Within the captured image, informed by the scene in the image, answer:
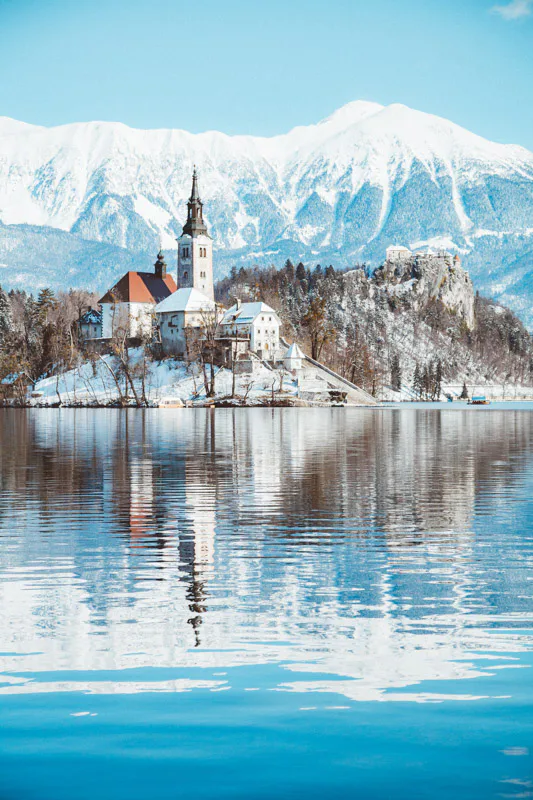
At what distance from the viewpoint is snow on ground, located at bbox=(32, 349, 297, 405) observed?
13838 cm

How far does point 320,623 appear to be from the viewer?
1202 centimetres

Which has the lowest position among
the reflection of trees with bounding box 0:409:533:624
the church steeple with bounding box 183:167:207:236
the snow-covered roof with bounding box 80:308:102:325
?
the reflection of trees with bounding box 0:409:533:624

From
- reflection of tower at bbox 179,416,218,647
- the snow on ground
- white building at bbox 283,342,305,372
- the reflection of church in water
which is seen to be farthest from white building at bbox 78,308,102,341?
reflection of tower at bbox 179,416,218,647

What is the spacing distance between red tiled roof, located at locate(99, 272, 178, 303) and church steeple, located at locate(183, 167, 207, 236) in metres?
10.6

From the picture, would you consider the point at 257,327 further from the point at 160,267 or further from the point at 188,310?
the point at 160,267

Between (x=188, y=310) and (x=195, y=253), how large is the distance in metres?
25.8

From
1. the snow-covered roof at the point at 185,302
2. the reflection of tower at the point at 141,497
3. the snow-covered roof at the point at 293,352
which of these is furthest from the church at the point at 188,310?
the reflection of tower at the point at 141,497

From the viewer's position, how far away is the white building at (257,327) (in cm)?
15438

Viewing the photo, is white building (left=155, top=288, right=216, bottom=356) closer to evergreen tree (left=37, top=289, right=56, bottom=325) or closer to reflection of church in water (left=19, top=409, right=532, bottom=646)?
evergreen tree (left=37, top=289, right=56, bottom=325)

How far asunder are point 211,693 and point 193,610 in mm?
3348

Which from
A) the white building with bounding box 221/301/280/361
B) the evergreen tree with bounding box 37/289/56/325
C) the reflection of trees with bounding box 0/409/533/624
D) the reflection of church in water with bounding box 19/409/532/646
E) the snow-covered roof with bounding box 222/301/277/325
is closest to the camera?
the reflection of church in water with bounding box 19/409/532/646

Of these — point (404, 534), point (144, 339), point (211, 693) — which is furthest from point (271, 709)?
point (144, 339)

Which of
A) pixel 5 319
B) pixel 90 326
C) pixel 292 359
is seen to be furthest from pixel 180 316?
pixel 5 319

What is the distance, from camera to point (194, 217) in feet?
600
